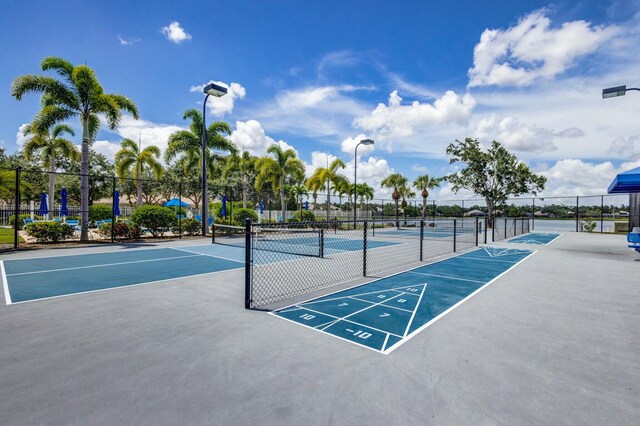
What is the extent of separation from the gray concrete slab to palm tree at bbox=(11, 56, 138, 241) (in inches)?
562

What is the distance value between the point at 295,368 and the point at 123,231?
59.2 feet

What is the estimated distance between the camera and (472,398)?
9.73ft

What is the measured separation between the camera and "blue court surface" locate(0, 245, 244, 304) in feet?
22.8

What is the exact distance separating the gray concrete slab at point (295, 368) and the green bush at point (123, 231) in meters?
13.2

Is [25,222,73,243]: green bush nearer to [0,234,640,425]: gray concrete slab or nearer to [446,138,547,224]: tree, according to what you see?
[0,234,640,425]: gray concrete slab

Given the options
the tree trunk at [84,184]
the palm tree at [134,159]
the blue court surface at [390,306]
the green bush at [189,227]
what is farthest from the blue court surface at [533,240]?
the palm tree at [134,159]

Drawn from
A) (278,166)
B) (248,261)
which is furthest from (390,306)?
(278,166)

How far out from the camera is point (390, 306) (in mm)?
5816

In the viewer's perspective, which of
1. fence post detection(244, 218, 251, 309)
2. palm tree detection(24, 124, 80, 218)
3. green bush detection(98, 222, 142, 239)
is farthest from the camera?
palm tree detection(24, 124, 80, 218)

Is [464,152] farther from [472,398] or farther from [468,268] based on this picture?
[472,398]

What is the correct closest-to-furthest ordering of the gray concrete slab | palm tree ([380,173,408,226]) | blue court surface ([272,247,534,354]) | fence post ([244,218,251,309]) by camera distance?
the gray concrete slab, blue court surface ([272,247,534,354]), fence post ([244,218,251,309]), palm tree ([380,173,408,226])

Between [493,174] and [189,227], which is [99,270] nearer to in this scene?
[189,227]

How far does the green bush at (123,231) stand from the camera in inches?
691

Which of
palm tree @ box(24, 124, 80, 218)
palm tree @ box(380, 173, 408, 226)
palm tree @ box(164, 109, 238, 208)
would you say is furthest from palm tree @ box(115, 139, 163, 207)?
palm tree @ box(380, 173, 408, 226)
